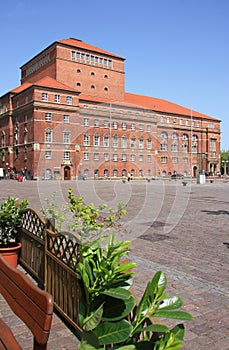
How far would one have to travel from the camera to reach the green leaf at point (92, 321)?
1.69 m

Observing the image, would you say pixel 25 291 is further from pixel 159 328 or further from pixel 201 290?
pixel 201 290

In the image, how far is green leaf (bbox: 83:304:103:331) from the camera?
169 cm

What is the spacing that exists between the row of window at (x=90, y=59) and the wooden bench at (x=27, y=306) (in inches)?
2459

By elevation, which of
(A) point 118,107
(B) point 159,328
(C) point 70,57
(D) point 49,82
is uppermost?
(C) point 70,57

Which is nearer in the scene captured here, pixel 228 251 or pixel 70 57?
pixel 228 251

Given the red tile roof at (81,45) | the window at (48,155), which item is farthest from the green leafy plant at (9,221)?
the red tile roof at (81,45)

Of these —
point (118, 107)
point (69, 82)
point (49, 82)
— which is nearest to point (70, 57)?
point (69, 82)

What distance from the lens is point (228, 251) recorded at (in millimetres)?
6715

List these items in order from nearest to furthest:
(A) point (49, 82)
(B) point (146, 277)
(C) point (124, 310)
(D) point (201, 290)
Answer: (C) point (124, 310)
(D) point (201, 290)
(B) point (146, 277)
(A) point (49, 82)

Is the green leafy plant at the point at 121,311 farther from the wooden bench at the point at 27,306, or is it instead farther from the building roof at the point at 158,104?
the building roof at the point at 158,104

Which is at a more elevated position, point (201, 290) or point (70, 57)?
point (70, 57)

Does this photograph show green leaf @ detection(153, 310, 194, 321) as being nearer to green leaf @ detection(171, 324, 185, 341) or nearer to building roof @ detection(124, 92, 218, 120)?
green leaf @ detection(171, 324, 185, 341)

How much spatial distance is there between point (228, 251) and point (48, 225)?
4136 mm

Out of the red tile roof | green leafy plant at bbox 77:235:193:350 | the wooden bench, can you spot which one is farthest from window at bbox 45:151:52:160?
green leafy plant at bbox 77:235:193:350
